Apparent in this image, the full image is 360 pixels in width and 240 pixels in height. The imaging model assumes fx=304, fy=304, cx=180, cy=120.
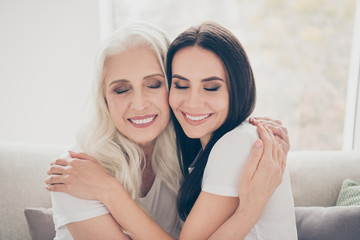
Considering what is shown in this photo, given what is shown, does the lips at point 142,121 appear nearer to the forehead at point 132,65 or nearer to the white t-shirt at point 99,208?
the forehead at point 132,65

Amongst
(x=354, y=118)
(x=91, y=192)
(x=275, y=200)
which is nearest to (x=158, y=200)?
(x=91, y=192)

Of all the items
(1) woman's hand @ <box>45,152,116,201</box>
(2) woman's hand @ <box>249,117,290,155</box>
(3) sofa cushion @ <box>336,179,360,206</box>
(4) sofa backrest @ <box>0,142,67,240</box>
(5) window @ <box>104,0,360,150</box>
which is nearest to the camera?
(1) woman's hand @ <box>45,152,116,201</box>

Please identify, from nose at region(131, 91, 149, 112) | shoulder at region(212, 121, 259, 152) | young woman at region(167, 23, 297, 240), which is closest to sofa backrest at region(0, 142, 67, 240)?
nose at region(131, 91, 149, 112)

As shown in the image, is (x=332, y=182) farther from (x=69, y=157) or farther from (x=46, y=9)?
(x=46, y=9)

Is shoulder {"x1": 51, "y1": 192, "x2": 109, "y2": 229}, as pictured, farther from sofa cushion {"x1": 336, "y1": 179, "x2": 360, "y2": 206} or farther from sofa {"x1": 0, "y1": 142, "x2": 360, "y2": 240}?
sofa cushion {"x1": 336, "y1": 179, "x2": 360, "y2": 206}

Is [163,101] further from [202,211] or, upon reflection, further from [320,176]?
[320,176]

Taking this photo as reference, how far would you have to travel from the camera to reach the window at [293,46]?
251 cm

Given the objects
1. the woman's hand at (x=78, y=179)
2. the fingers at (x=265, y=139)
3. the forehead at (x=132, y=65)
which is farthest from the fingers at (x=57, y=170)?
the fingers at (x=265, y=139)

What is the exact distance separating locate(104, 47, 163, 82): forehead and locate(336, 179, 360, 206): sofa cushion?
1.13 metres

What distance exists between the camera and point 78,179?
1168mm

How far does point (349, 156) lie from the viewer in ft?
5.92

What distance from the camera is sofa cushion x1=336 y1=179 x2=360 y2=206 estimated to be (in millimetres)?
1500

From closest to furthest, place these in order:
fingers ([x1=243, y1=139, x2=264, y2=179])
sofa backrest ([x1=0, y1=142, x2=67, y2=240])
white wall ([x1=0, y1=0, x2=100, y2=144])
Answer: fingers ([x1=243, y1=139, x2=264, y2=179]) < sofa backrest ([x1=0, y1=142, x2=67, y2=240]) < white wall ([x1=0, y1=0, x2=100, y2=144])

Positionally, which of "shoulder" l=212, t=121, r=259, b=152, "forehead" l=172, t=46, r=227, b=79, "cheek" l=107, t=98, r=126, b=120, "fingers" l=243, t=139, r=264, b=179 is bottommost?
"fingers" l=243, t=139, r=264, b=179
